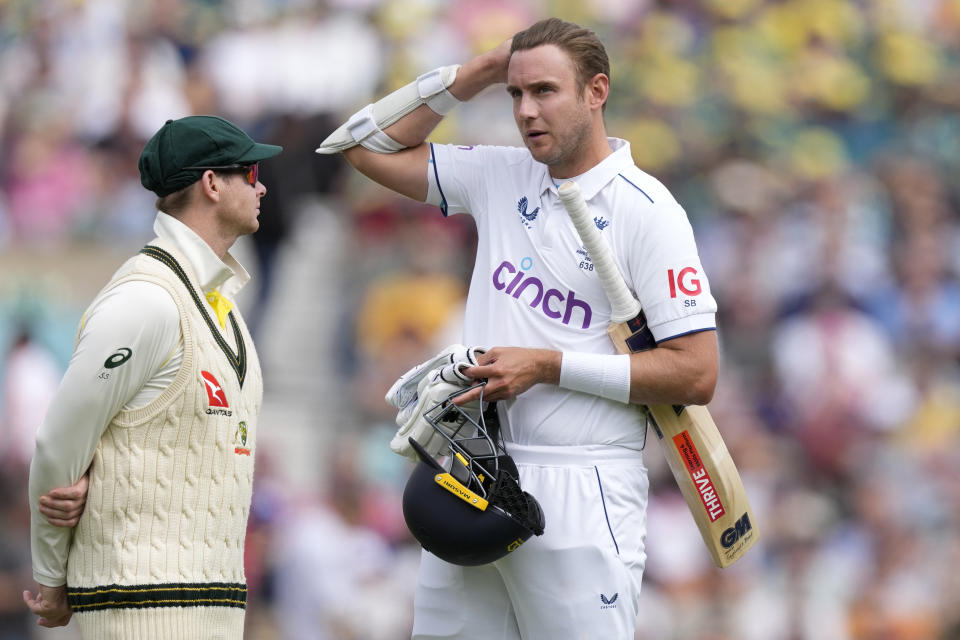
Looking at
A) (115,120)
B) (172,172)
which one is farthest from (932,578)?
(115,120)

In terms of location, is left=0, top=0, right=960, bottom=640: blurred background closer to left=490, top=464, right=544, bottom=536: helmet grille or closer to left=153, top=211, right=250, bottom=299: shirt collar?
left=490, top=464, right=544, bottom=536: helmet grille

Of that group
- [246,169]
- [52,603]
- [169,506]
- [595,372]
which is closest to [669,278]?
[595,372]

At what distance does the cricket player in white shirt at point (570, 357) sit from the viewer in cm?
385

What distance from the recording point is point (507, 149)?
14.2 feet

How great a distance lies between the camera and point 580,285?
3.95m

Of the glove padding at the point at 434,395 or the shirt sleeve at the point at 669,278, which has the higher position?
the shirt sleeve at the point at 669,278

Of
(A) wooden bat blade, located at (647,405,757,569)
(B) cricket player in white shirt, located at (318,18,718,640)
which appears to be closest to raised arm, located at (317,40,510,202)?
(B) cricket player in white shirt, located at (318,18,718,640)

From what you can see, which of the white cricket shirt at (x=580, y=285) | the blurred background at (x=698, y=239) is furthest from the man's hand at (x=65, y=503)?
the blurred background at (x=698, y=239)

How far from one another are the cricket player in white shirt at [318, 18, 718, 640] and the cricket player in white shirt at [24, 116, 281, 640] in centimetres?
72

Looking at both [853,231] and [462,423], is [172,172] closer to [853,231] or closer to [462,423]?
[462,423]

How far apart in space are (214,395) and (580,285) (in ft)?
3.65

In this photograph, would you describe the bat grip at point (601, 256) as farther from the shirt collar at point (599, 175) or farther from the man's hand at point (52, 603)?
the man's hand at point (52, 603)

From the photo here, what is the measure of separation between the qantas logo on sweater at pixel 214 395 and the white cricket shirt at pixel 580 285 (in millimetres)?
832

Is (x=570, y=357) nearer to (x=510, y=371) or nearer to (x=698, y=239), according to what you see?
(x=510, y=371)
